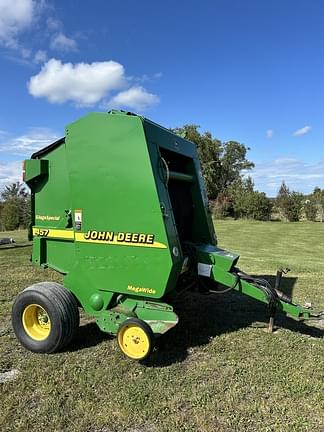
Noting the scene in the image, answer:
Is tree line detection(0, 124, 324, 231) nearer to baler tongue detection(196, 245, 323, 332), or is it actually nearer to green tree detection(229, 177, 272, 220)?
green tree detection(229, 177, 272, 220)

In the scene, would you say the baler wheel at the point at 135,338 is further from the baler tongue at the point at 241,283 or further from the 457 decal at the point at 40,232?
the 457 decal at the point at 40,232

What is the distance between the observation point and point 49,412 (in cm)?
315

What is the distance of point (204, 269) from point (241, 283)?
45 cm

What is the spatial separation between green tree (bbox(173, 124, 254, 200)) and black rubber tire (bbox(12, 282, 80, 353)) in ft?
104

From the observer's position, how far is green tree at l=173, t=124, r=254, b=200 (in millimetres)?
39000

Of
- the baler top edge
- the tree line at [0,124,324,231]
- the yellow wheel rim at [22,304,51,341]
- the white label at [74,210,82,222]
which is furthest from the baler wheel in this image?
the tree line at [0,124,324,231]

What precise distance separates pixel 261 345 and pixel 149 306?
1370 mm

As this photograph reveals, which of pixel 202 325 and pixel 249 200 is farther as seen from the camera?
pixel 249 200

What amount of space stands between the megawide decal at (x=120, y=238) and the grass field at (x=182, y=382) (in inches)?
44.7

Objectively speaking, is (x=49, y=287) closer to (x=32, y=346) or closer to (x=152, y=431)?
(x=32, y=346)

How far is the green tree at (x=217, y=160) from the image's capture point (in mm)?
39000

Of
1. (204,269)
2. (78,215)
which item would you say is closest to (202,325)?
(204,269)

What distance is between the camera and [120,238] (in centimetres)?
420

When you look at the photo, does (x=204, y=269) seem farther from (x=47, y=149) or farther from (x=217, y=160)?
(x=217, y=160)
